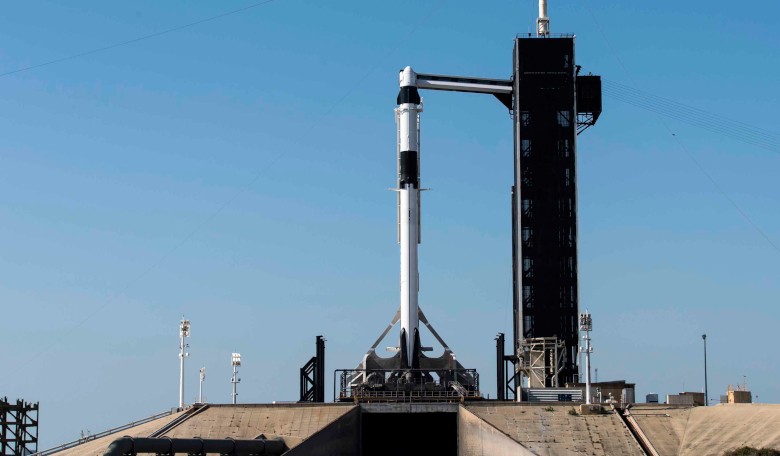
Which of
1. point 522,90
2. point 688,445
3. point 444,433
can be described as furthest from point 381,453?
point 522,90

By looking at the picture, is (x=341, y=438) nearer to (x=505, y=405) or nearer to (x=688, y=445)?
(x=505, y=405)

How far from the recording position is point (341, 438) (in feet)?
201

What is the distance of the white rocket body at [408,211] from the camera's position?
73.0m

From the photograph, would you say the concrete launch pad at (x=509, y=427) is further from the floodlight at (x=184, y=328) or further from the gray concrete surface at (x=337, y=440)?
the floodlight at (x=184, y=328)

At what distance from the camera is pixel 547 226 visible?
8106 centimetres

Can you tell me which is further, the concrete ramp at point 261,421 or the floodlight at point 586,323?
the floodlight at point 586,323

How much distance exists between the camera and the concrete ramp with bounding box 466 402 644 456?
5478cm

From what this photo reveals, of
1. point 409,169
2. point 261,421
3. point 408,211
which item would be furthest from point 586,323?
point 409,169

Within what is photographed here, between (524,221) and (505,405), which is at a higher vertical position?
(524,221)

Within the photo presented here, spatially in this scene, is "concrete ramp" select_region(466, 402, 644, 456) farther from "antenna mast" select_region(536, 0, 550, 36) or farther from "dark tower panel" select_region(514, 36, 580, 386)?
"antenna mast" select_region(536, 0, 550, 36)

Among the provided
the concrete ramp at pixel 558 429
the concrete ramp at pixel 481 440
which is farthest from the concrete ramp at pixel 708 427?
the concrete ramp at pixel 481 440

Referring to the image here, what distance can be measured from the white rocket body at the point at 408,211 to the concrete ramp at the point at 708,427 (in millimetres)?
18146

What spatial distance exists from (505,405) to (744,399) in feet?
45.5

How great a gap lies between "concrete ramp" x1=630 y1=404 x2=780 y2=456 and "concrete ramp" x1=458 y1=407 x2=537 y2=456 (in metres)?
7.45
